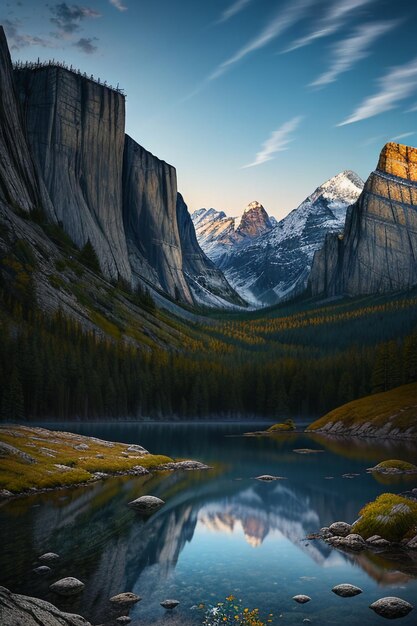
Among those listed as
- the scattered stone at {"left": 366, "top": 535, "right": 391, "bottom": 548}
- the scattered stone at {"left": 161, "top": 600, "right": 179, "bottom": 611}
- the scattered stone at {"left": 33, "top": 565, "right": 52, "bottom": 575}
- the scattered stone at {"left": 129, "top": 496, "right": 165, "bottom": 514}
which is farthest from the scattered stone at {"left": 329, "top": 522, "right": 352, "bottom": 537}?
the scattered stone at {"left": 33, "top": 565, "right": 52, "bottom": 575}

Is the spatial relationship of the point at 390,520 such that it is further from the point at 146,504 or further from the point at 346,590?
the point at 146,504

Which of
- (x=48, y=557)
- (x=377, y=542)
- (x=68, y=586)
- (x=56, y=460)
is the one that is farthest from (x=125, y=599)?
(x=56, y=460)

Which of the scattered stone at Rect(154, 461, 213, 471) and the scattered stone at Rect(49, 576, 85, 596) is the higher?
the scattered stone at Rect(49, 576, 85, 596)

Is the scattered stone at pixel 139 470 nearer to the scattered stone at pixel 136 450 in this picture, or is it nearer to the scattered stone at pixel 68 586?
the scattered stone at pixel 136 450


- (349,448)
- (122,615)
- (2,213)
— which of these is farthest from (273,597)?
(2,213)

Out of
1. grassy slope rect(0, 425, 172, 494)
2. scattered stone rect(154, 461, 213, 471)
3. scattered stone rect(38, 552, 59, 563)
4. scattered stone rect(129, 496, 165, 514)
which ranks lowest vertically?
scattered stone rect(154, 461, 213, 471)

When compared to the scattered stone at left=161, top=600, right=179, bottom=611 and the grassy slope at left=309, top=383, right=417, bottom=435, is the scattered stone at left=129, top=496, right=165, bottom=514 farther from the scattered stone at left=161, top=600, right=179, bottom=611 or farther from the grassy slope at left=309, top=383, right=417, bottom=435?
the grassy slope at left=309, top=383, right=417, bottom=435
